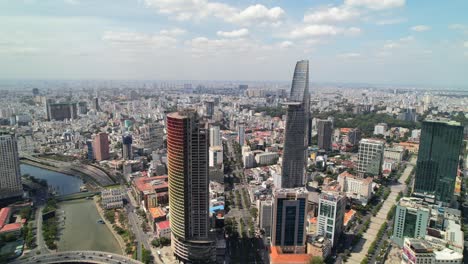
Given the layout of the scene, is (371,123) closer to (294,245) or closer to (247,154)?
(247,154)

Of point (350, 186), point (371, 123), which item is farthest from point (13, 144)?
point (371, 123)

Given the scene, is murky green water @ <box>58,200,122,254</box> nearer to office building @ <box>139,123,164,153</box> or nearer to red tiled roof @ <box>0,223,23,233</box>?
red tiled roof @ <box>0,223,23,233</box>

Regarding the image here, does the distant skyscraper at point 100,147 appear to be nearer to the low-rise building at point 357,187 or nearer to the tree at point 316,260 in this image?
the low-rise building at point 357,187

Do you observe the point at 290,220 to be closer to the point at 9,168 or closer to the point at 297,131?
the point at 297,131

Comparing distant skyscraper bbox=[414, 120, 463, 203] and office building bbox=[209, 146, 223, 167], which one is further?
office building bbox=[209, 146, 223, 167]

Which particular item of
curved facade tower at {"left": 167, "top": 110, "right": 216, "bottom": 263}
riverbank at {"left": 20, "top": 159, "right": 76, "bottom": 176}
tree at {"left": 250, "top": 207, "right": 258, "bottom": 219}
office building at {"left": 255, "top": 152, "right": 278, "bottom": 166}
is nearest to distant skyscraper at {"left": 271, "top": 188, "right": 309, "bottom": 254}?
curved facade tower at {"left": 167, "top": 110, "right": 216, "bottom": 263}

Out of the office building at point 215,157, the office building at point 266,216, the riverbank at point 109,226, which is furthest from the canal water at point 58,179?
the office building at point 266,216

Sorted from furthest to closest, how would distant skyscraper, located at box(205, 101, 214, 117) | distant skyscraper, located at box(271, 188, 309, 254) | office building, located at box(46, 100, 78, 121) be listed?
distant skyscraper, located at box(205, 101, 214, 117)
office building, located at box(46, 100, 78, 121)
distant skyscraper, located at box(271, 188, 309, 254)
